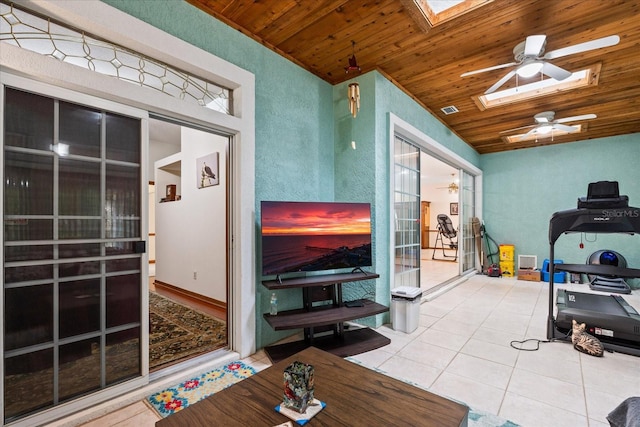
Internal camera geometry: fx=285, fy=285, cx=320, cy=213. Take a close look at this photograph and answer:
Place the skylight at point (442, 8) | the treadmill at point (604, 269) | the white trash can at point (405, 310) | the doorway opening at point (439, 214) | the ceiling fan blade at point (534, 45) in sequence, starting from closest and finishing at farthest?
the skylight at point (442, 8)
the ceiling fan blade at point (534, 45)
the treadmill at point (604, 269)
the white trash can at point (405, 310)
the doorway opening at point (439, 214)

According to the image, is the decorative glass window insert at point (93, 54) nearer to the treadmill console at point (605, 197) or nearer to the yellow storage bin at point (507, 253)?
the treadmill console at point (605, 197)

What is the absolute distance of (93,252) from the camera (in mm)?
1854

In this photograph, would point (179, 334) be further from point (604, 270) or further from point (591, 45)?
point (591, 45)

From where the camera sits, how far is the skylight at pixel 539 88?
3.47 meters

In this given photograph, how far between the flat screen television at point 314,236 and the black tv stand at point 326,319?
0.50 ft

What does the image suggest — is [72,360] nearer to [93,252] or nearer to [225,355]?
[93,252]

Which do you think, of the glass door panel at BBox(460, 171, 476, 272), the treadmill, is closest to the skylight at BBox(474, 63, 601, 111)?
the treadmill

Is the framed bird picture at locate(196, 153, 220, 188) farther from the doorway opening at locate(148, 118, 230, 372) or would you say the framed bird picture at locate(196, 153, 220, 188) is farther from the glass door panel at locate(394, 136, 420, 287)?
the glass door panel at locate(394, 136, 420, 287)

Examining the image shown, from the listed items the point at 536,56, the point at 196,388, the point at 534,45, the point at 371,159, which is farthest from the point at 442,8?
the point at 196,388

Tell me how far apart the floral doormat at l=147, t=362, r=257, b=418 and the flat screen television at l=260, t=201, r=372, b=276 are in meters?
0.80

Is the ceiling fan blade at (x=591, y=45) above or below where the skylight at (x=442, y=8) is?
below

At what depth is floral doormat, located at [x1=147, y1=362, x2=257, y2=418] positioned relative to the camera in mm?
1887

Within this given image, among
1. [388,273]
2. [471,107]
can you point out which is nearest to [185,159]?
[388,273]

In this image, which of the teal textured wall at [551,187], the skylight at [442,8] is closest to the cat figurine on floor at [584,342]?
the skylight at [442,8]
